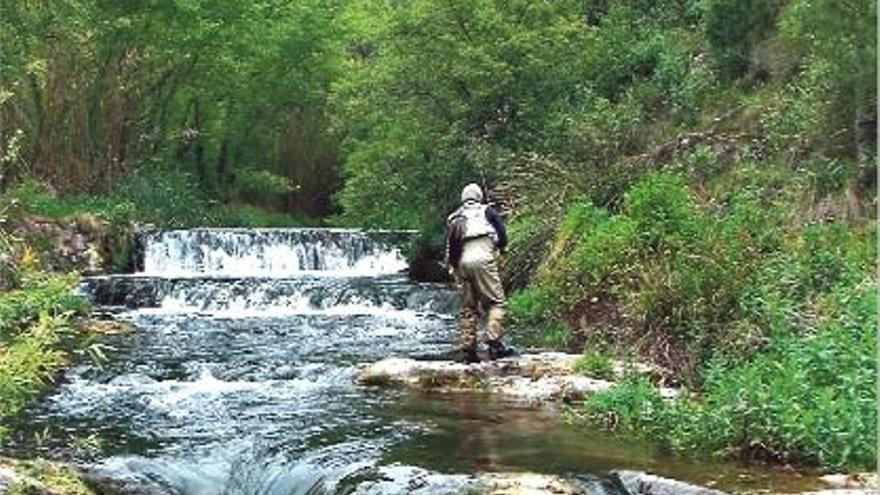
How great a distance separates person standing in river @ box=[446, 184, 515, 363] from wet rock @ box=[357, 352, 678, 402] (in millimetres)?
413

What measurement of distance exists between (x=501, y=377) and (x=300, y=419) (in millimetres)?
2057

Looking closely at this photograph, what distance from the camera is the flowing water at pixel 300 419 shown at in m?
7.70

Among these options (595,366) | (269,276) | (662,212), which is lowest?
(595,366)

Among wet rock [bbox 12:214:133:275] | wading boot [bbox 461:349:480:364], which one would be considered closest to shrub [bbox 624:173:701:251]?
wading boot [bbox 461:349:480:364]

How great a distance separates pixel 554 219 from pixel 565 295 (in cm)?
201

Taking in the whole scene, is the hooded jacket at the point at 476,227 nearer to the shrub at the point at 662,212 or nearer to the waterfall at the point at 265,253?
the shrub at the point at 662,212

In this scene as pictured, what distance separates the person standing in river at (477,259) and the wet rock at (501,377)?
41 centimetres

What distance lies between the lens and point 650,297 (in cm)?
1083

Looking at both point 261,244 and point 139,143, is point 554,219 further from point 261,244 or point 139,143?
point 139,143

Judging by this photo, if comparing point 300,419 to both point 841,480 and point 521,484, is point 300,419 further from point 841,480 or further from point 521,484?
point 841,480

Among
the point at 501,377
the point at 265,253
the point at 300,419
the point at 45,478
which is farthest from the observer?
the point at 265,253

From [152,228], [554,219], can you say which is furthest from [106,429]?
[152,228]

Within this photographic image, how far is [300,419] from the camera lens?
9461 millimetres

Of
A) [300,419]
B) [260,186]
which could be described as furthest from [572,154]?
[260,186]
